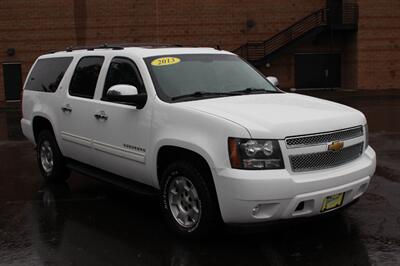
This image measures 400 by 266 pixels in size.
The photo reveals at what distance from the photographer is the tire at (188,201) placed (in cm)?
454

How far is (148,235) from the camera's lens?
509 cm

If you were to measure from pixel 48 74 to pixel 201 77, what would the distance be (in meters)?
2.87

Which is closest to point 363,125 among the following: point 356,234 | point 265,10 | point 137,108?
point 356,234

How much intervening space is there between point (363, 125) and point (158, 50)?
2.38m

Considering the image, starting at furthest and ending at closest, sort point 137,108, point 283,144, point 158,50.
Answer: point 158,50
point 137,108
point 283,144

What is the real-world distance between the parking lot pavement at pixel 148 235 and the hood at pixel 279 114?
0.88 m

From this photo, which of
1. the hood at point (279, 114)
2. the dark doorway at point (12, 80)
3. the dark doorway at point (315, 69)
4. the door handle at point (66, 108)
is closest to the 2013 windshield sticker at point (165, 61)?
the hood at point (279, 114)

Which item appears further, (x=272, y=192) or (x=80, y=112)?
(x=80, y=112)

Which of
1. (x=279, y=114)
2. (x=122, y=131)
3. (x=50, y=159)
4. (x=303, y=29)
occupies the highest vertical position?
(x=303, y=29)

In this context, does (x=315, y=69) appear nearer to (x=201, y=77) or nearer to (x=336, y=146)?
(x=201, y=77)

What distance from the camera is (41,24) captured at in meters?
26.9

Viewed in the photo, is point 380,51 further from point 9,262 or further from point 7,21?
point 9,262

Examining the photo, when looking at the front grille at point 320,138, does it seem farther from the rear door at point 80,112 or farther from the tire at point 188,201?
the rear door at point 80,112

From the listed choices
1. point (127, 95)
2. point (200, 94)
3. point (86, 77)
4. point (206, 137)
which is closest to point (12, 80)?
point (86, 77)
